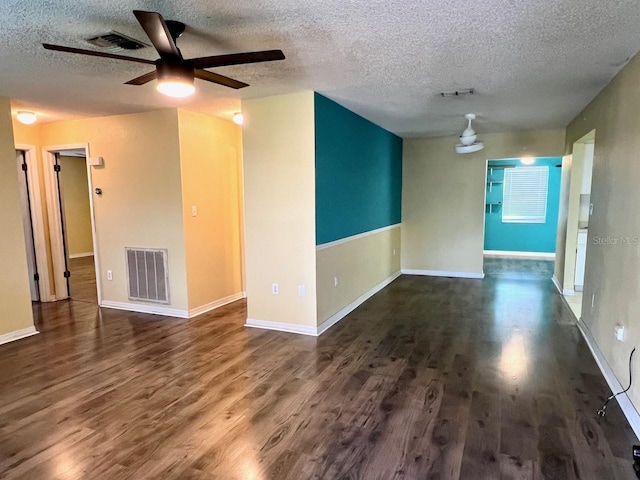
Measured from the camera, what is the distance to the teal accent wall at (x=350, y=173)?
154 inches

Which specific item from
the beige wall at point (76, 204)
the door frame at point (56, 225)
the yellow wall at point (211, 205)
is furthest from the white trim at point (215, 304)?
the beige wall at point (76, 204)

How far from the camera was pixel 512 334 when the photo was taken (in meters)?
3.89

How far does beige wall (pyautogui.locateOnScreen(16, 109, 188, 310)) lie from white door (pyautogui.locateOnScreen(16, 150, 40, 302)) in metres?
0.33

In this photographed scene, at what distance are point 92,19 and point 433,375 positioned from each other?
3193 millimetres

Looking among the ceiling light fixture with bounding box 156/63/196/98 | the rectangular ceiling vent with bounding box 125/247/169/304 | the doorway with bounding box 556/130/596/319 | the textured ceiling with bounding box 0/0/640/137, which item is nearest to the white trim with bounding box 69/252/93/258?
the rectangular ceiling vent with bounding box 125/247/169/304

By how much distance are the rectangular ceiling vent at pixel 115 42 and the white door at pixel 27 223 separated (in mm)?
3437

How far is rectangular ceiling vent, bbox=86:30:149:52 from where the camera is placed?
229cm

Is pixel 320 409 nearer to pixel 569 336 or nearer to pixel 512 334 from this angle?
pixel 512 334

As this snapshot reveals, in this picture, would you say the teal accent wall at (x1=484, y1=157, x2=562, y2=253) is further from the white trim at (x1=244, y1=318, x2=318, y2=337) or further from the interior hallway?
the interior hallway

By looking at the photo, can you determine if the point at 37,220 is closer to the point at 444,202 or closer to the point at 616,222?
the point at 444,202

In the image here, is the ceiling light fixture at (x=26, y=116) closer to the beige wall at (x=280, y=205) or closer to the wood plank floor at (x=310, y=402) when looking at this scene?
the wood plank floor at (x=310, y=402)

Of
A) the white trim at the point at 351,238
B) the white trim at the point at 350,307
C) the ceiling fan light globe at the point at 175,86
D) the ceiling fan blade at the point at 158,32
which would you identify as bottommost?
the white trim at the point at 350,307

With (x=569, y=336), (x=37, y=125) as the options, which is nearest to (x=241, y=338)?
(x=569, y=336)

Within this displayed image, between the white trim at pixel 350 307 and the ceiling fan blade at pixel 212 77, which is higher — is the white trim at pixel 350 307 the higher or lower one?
the lower one
